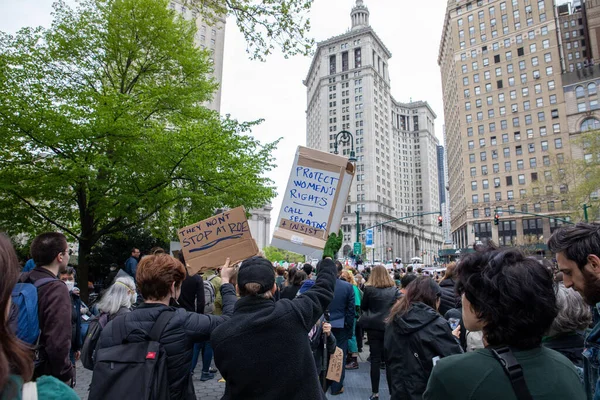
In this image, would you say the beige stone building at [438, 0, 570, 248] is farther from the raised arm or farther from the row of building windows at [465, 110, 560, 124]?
the raised arm

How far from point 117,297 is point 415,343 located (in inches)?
138

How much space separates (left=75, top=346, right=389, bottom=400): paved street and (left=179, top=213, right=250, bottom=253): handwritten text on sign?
349 cm

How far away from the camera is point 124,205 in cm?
1250

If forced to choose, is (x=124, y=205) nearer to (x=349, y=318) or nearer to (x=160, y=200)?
(x=160, y=200)

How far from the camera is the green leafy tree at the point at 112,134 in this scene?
39.2 ft

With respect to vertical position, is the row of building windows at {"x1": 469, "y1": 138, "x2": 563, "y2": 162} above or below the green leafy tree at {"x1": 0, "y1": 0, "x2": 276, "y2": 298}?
above

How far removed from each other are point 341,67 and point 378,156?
3188cm

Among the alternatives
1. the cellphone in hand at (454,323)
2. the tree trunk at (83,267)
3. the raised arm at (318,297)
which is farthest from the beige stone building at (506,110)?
the raised arm at (318,297)

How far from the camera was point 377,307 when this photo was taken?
21.2ft

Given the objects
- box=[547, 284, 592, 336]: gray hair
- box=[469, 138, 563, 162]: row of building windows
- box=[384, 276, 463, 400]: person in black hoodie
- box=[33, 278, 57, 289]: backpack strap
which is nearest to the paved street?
box=[384, 276, 463, 400]: person in black hoodie

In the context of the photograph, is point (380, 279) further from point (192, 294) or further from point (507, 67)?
point (507, 67)

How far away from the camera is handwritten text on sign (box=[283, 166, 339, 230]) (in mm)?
3668

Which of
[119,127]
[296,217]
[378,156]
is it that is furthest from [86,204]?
[378,156]

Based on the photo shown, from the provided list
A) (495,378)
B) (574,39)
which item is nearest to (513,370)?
(495,378)
